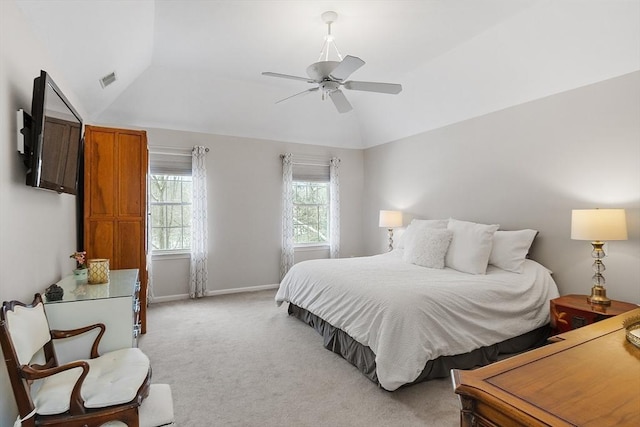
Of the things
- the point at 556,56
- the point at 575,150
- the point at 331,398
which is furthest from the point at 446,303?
the point at 556,56

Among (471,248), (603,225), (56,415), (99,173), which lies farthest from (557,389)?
(99,173)

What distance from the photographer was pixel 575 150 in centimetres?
334

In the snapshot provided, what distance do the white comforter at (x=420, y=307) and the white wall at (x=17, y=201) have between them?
216 centimetres

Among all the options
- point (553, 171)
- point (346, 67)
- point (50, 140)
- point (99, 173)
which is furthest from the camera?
point (553, 171)

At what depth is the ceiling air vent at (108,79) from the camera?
3468 mm

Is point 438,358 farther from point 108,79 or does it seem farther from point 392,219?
point 108,79

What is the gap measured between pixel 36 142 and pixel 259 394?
2.16m

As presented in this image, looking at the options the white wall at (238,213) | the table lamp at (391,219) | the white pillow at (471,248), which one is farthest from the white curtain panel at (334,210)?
the white pillow at (471,248)

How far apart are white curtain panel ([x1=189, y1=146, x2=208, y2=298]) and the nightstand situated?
4.42 meters

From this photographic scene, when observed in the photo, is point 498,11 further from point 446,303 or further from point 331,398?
point 331,398

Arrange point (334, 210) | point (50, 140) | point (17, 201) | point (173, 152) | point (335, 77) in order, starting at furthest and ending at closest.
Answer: point (334, 210) → point (173, 152) → point (335, 77) → point (50, 140) → point (17, 201)

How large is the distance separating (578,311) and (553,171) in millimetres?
1491

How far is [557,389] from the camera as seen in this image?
0.97 m

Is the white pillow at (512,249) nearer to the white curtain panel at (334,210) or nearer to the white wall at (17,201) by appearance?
the white curtain panel at (334,210)
